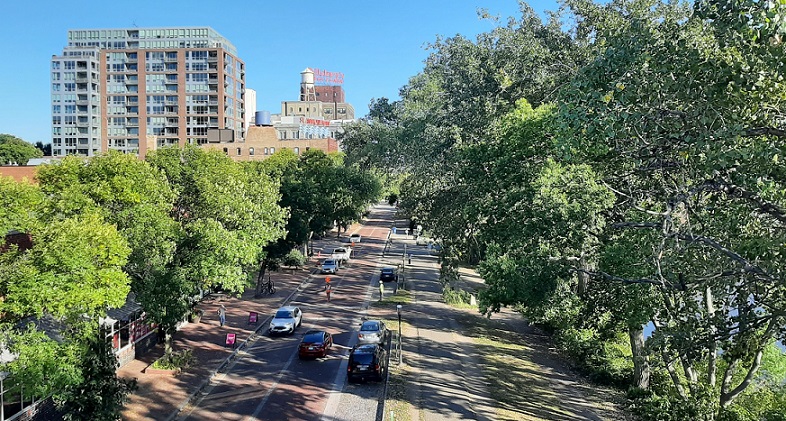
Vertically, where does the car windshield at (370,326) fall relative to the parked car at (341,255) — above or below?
below

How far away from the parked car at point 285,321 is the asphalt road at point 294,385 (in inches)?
15.9

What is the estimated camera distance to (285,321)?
32.7m

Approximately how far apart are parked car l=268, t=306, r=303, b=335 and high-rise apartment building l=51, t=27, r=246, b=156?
3019 inches

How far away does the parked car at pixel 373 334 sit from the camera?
29828 mm

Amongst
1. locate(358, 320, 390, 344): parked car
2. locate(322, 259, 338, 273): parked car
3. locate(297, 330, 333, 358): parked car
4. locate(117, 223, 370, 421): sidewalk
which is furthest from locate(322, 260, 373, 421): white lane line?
locate(322, 259, 338, 273): parked car

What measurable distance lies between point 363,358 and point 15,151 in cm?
10032

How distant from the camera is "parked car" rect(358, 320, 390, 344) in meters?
29.8

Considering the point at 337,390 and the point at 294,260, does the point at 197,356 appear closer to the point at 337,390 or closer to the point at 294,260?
the point at 337,390

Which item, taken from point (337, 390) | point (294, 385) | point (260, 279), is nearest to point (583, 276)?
point (337, 390)

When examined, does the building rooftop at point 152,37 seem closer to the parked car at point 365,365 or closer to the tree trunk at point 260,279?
the tree trunk at point 260,279

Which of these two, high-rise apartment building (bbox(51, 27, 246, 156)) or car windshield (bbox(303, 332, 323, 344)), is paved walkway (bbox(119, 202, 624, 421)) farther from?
high-rise apartment building (bbox(51, 27, 246, 156))

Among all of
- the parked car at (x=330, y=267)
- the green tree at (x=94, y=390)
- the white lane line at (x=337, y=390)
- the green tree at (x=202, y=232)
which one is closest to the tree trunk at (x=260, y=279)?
the parked car at (x=330, y=267)

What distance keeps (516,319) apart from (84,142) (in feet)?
305

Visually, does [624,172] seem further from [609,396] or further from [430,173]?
[430,173]
